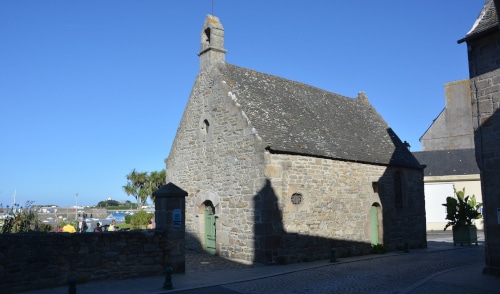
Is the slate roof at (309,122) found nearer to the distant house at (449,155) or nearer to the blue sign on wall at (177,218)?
the blue sign on wall at (177,218)

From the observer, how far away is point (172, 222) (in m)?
12.1

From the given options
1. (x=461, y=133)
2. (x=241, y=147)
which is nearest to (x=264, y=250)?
(x=241, y=147)

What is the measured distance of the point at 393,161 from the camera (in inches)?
764

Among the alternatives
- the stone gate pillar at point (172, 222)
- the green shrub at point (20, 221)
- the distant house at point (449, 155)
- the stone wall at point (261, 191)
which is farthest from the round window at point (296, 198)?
the distant house at point (449, 155)

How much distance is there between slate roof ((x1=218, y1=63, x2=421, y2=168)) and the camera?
15.6 meters

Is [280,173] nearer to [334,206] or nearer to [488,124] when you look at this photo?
[334,206]

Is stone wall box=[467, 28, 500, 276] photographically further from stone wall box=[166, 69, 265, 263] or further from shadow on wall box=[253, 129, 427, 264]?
stone wall box=[166, 69, 265, 263]

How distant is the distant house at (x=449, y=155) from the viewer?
31.5 meters

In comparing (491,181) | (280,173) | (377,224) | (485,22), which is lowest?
(377,224)

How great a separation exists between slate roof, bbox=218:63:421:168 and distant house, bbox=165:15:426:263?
0.06 meters

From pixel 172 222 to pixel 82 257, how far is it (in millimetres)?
2562

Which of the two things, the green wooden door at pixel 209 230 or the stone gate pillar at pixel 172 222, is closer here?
the stone gate pillar at pixel 172 222

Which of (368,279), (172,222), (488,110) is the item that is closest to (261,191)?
(172,222)

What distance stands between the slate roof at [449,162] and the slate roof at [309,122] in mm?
12274
